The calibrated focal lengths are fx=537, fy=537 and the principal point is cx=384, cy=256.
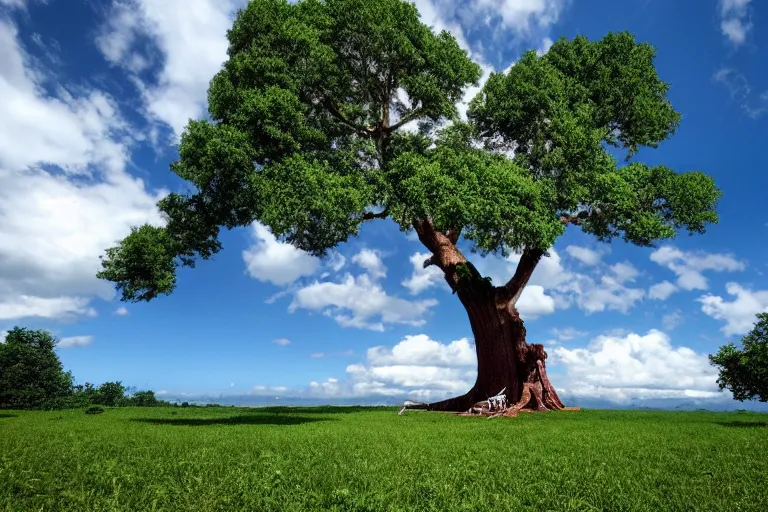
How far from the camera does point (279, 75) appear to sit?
77.6ft

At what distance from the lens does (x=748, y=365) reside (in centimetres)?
2038

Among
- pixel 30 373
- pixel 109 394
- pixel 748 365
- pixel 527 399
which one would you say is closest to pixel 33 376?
pixel 30 373

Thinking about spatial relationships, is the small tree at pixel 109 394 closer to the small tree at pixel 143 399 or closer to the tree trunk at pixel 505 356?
the small tree at pixel 143 399

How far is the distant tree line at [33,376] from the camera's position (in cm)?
3045

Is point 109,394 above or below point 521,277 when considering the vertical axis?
below

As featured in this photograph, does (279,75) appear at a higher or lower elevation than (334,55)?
lower

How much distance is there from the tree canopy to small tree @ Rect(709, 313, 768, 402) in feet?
27.3

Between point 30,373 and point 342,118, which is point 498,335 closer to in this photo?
point 342,118

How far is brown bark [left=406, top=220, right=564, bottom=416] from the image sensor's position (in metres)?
29.5

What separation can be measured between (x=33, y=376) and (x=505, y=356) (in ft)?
89.1

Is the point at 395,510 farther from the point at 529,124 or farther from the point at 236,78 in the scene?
the point at 529,124

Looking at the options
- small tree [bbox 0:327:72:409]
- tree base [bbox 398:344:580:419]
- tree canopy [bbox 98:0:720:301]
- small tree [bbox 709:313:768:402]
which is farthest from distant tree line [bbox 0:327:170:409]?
small tree [bbox 709:313:768:402]

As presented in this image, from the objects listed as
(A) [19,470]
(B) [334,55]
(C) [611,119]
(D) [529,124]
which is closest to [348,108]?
(B) [334,55]

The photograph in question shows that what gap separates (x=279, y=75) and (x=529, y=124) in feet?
45.7
